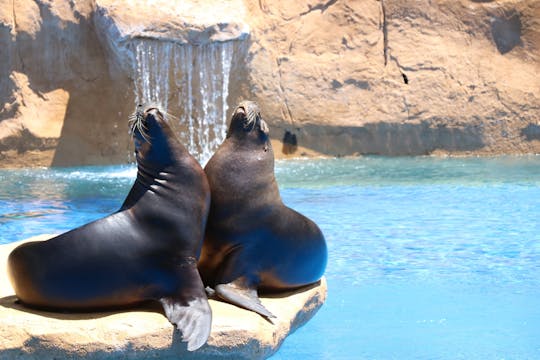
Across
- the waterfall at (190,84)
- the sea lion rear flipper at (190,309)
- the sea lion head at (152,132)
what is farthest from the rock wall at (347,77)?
the sea lion rear flipper at (190,309)

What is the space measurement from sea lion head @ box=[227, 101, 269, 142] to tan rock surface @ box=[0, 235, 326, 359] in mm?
868

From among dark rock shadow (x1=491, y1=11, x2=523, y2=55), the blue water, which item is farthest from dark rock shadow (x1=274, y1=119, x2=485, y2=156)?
dark rock shadow (x1=491, y1=11, x2=523, y2=55)

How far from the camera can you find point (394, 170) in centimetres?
1039

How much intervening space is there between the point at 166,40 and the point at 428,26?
4312 millimetres

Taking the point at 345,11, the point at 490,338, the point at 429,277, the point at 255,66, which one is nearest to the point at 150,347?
the point at 490,338

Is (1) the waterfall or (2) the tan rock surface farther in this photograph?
(1) the waterfall

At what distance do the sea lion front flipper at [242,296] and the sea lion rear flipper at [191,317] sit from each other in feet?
0.62

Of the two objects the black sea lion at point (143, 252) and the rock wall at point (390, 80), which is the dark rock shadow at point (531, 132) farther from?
the black sea lion at point (143, 252)

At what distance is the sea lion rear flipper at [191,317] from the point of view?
3025mm

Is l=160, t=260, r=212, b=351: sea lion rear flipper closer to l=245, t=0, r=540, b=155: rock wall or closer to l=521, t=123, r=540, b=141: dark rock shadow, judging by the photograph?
l=245, t=0, r=540, b=155: rock wall

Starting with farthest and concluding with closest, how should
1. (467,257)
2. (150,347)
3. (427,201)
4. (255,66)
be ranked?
(255,66)
(427,201)
(467,257)
(150,347)

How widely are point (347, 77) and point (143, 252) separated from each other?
9.27 metres

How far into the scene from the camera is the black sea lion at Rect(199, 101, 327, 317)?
3680 millimetres

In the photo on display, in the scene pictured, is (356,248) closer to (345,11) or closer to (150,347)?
(150,347)
